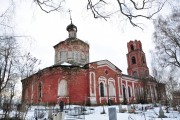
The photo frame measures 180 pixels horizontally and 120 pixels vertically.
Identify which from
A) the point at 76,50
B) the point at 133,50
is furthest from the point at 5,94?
the point at 133,50

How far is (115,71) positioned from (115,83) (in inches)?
76.7

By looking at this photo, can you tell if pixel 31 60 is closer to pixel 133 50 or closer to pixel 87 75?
pixel 87 75

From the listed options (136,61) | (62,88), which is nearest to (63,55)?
(62,88)

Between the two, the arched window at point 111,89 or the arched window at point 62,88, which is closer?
the arched window at point 62,88

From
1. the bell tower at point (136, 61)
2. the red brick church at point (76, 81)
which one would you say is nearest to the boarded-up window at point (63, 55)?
the red brick church at point (76, 81)

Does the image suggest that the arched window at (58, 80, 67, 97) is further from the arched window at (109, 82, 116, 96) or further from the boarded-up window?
the arched window at (109, 82, 116, 96)

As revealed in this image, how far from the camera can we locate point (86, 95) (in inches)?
926

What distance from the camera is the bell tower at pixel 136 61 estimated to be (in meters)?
40.0

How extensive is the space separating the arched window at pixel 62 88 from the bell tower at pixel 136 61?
21021 millimetres

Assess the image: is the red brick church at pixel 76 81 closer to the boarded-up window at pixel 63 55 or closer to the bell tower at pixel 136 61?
the boarded-up window at pixel 63 55

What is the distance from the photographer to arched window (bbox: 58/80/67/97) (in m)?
22.9

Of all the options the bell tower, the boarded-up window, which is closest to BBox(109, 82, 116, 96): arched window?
the boarded-up window

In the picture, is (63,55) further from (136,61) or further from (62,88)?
(136,61)

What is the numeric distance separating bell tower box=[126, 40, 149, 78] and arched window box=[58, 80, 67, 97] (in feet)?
69.0
